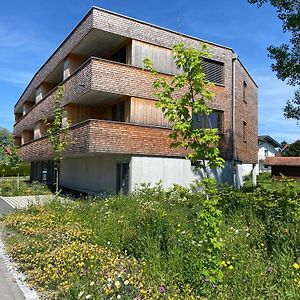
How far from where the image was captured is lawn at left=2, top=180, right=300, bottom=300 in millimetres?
4223

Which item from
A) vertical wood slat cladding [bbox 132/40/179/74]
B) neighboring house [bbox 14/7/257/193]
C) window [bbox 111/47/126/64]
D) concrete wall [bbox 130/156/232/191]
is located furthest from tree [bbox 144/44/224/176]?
window [bbox 111/47/126/64]

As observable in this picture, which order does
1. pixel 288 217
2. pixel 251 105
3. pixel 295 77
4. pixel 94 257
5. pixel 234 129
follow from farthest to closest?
pixel 251 105 < pixel 234 129 < pixel 295 77 < pixel 288 217 < pixel 94 257

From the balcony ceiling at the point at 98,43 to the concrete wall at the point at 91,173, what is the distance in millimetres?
5958

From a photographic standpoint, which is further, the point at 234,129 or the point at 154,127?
the point at 234,129

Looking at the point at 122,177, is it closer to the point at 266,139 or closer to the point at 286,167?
the point at 286,167

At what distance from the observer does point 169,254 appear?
17.5ft

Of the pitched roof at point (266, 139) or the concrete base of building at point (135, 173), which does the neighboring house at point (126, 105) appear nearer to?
the concrete base of building at point (135, 173)

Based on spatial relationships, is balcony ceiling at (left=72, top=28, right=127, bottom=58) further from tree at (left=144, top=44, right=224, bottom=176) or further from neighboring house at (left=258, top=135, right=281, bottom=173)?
neighboring house at (left=258, top=135, right=281, bottom=173)

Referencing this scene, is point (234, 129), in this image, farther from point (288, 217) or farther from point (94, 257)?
point (94, 257)

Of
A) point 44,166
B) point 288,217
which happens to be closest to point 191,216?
point 288,217

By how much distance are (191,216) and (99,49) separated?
12.9 meters

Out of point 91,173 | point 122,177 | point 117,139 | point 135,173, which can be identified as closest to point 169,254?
point 117,139

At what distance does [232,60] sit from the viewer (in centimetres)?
2084

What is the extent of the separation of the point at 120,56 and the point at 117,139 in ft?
17.7
